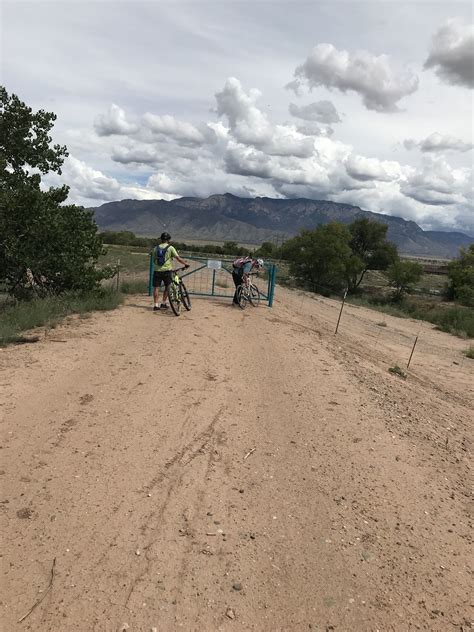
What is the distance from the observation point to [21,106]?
39.0 feet

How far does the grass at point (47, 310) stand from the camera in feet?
26.4

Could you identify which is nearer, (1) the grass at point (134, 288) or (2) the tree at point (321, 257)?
(1) the grass at point (134, 288)

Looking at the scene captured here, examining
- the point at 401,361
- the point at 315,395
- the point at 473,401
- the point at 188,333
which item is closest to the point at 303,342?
the point at 188,333

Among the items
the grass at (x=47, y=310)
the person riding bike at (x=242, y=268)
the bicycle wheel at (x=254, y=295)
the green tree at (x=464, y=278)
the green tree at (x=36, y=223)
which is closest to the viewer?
the grass at (x=47, y=310)

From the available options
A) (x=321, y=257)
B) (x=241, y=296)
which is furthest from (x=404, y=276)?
(x=241, y=296)

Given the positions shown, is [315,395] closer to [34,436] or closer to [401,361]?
[34,436]

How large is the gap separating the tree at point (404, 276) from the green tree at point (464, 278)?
11.5 ft

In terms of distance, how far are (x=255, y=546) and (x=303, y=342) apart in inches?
254

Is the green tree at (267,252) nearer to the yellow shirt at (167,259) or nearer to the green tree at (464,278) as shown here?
the green tree at (464,278)

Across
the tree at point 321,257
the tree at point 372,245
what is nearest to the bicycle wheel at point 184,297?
the tree at point 321,257

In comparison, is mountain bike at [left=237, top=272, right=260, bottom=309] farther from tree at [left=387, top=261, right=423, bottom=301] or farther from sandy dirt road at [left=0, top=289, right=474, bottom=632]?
tree at [left=387, top=261, right=423, bottom=301]

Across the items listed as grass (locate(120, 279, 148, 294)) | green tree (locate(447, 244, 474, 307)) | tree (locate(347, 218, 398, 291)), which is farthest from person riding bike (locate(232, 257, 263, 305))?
tree (locate(347, 218, 398, 291))

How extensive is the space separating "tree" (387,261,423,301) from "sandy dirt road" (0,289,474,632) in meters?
40.0

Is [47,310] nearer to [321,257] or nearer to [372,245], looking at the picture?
[321,257]
